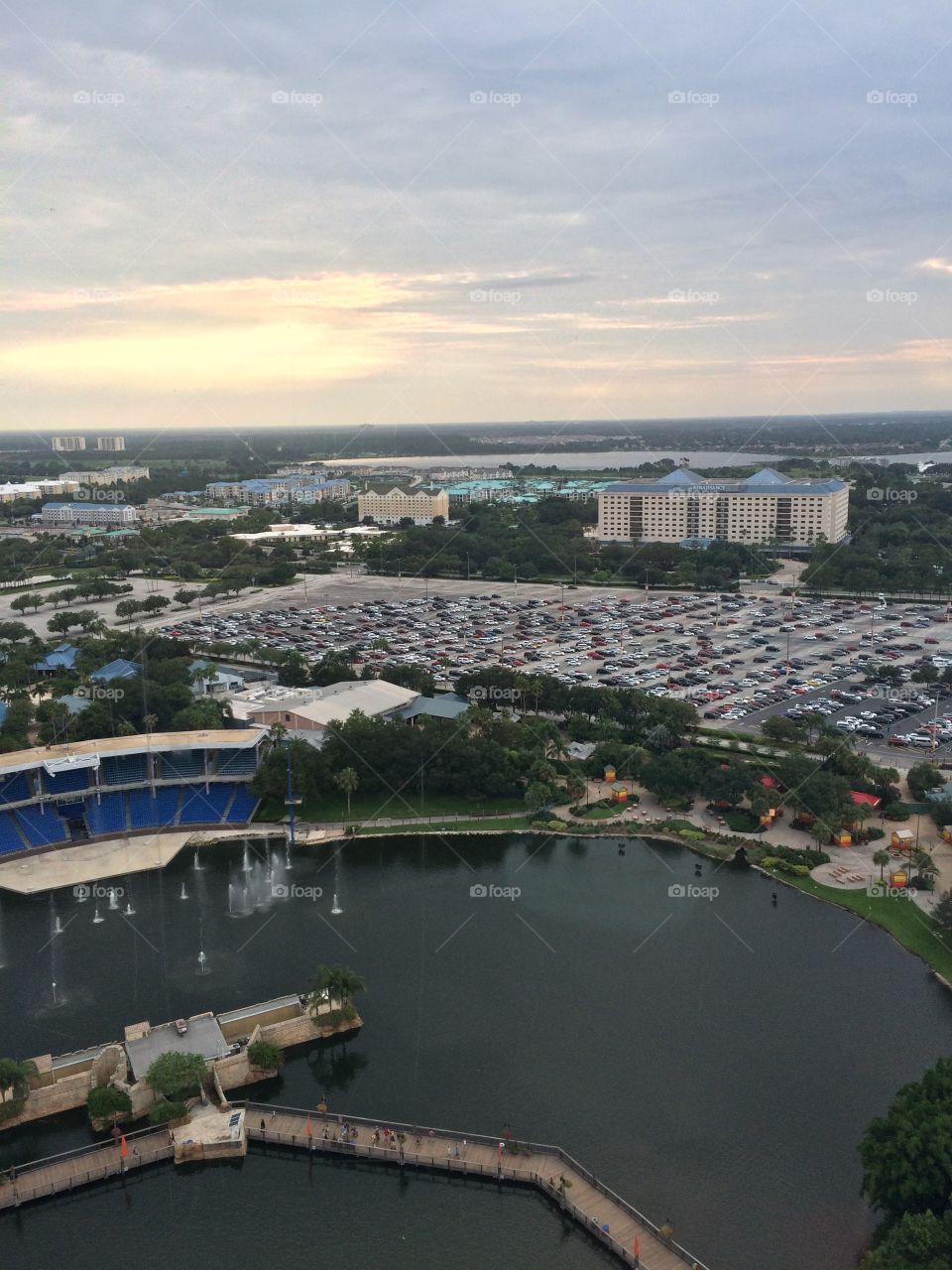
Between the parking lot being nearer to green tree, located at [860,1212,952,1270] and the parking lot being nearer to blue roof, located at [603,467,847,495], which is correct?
blue roof, located at [603,467,847,495]

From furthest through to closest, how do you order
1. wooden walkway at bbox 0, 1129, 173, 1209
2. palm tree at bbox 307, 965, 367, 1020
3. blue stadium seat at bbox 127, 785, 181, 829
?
1. blue stadium seat at bbox 127, 785, 181, 829
2. palm tree at bbox 307, 965, 367, 1020
3. wooden walkway at bbox 0, 1129, 173, 1209

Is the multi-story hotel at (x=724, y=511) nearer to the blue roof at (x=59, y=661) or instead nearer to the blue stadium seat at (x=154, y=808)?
the blue roof at (x=59, y=661)

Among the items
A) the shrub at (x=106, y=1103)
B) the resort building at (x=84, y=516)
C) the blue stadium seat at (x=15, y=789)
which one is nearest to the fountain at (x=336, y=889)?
the shrub at (x=106, y=1103)

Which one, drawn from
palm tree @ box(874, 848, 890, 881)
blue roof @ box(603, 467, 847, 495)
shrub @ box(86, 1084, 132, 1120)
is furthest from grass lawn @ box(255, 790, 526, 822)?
blue roof @ box(603, 467, 847, 495)

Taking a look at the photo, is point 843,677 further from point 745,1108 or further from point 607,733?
point 745,1108

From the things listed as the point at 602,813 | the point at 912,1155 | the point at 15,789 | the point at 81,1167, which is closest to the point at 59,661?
the point at 15,789

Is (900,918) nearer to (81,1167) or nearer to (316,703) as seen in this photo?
(81,1167)
